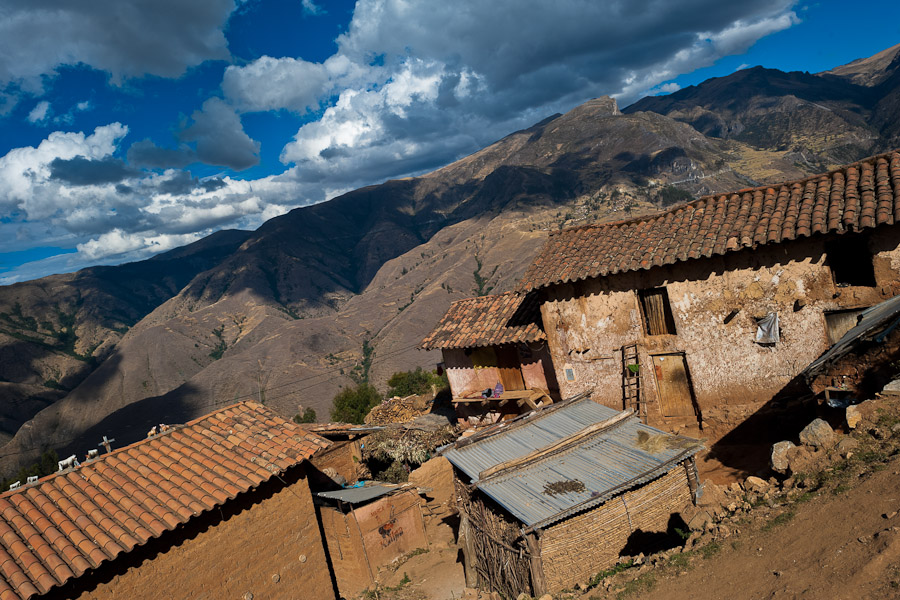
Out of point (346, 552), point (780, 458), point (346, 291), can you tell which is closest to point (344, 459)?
point (346, 552)

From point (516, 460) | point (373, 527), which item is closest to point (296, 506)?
point (373, 527)

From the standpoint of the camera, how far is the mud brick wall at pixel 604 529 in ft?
28.6

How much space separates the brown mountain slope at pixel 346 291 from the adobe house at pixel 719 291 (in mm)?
59291

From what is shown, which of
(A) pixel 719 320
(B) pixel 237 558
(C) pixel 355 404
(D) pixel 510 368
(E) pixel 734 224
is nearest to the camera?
(B) pixel 237 558

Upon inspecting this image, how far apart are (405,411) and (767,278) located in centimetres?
1916

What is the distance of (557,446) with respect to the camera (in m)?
10.7

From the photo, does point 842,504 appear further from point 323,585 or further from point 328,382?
point 328,382

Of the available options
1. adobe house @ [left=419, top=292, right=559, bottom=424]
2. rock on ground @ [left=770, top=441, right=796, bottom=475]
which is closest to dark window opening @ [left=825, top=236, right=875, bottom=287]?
rock on ground @ [left=770, top=441, right=796, bottom=475]

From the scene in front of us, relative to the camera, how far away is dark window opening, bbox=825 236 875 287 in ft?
38.2

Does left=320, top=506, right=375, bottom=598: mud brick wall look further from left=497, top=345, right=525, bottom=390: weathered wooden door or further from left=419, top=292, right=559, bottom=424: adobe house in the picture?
left=497, top=345, right=525, bottom=390: weathered wooden door

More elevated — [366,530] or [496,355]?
[496,355]

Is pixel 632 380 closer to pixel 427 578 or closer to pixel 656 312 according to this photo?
pixel 656 312

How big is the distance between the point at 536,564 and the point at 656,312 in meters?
8.07

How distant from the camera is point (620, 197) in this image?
122 m
